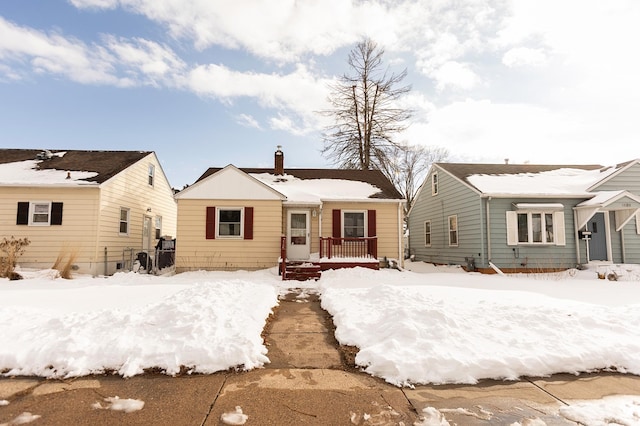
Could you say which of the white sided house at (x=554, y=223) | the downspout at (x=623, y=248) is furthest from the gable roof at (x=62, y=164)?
the downspout at (x=623, y=248)

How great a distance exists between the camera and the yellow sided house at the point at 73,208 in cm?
1225

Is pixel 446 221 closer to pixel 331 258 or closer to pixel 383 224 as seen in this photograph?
pixel 383 224

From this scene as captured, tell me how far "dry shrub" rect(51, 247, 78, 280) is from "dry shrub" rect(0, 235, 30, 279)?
42.5 inches

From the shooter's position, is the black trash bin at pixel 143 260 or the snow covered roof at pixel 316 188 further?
the black trash bin at pixel 143 260

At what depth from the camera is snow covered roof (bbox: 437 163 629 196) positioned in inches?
520

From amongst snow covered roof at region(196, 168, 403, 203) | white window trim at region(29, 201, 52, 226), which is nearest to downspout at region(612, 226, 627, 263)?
snow covered roof at region(196, 168, 403, 203)

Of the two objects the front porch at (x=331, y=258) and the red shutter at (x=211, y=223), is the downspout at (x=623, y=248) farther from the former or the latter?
the red shutter at (x=211, y=223)

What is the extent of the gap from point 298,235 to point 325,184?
10.9 ft

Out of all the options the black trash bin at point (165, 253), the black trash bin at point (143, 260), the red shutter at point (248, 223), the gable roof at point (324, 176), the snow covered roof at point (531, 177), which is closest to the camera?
the red shutter at point (248, 223)

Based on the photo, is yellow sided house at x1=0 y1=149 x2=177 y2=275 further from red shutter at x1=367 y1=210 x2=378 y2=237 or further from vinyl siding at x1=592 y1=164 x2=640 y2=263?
vinyl siding at x1=592 y1=164 x2=640 y2=263

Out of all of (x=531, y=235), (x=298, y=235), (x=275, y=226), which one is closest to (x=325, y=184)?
(x=298, y=235)

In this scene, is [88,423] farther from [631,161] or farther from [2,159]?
[631,161]

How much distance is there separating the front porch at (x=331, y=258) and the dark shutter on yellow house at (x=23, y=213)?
32.4ft

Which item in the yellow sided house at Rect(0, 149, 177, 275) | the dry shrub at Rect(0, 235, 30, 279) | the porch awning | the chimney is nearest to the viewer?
the dry shrub at Rect(0, 235, 30, 279)
